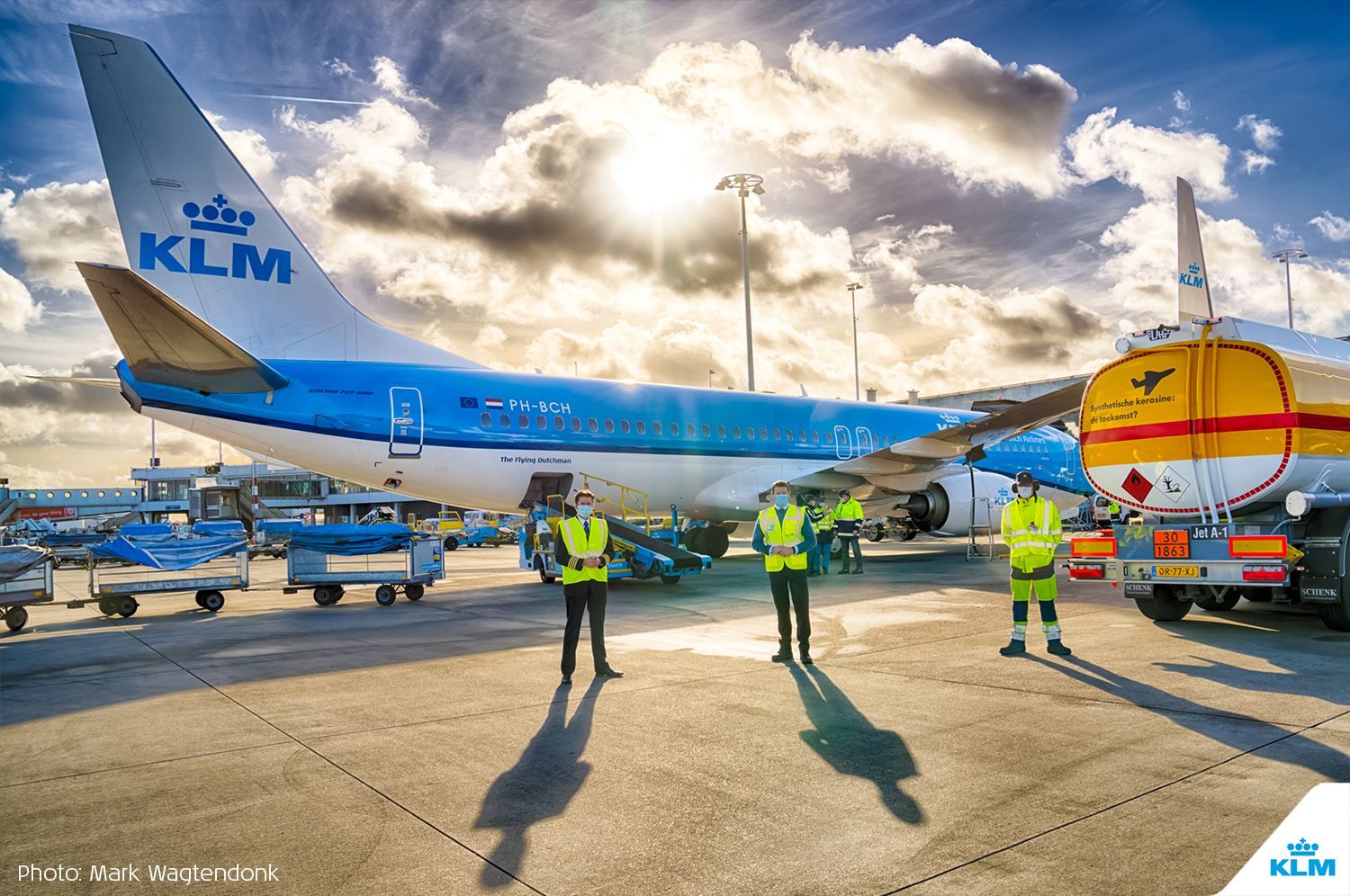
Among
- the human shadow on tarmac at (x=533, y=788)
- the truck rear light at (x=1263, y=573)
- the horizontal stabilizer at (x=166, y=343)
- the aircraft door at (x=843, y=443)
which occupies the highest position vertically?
the horizontal stabilizer at (x=166, y=343)

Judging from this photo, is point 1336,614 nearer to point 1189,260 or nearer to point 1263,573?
point 1263,573

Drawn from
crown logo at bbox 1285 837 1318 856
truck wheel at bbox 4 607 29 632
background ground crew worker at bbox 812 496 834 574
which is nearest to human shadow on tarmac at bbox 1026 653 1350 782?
crown logo at bbox 1285 837 1318 856

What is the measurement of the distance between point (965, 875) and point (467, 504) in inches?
548

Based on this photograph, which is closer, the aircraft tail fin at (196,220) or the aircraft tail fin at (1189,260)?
the aircraft tail fin at (196,220)

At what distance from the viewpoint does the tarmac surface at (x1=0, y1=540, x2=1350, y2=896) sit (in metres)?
3.75

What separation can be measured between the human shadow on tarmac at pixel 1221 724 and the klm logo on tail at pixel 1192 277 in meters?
9.79

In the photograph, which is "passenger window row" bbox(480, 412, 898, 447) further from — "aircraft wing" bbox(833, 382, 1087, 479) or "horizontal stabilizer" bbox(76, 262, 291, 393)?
"horizontal stabilizer" bbox(76, 262, 291, 393)

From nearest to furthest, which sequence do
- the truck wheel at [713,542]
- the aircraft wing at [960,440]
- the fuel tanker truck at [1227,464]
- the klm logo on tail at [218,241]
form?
the fuel tanker truck at [1227,464], the klm logo on tail at [218,241], the aircraft wing at [960,440], the truck wheel at [713,542]

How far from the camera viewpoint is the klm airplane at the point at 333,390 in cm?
1274

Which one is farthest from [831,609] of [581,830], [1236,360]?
[581,830]

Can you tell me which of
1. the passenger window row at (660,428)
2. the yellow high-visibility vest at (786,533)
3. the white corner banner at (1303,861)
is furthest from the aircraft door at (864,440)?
the white corner banner at (1303,861)

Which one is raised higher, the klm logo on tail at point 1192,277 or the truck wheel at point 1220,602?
the klm logo on tail at point 1192,277

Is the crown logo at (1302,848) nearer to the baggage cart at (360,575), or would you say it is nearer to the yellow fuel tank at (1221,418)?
the yellow fuel tank at (1221,418)

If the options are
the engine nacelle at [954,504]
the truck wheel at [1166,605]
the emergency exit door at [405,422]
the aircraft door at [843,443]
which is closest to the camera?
the truck wheel at [1166,605]
